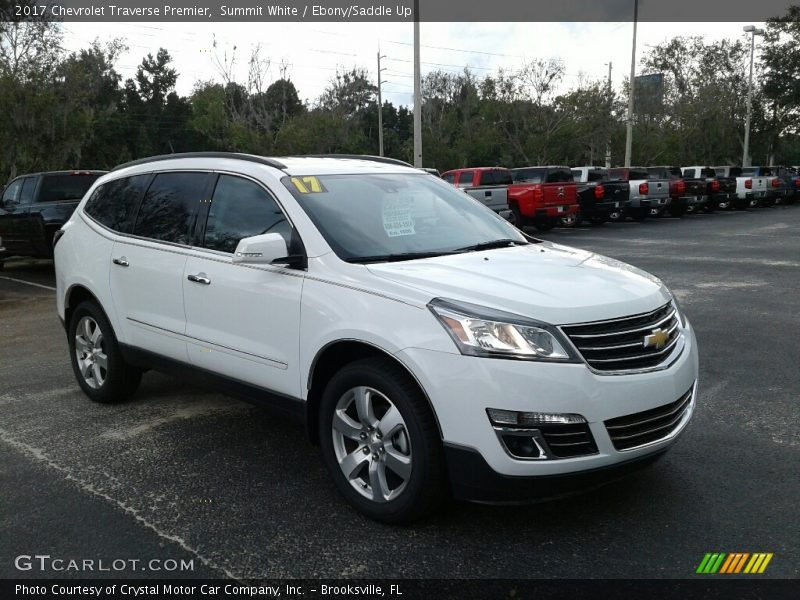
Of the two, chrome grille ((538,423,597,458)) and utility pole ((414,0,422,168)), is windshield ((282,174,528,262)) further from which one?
utility pole ((414,0,422,168))

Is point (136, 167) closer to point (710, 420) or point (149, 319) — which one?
point (149, 319)

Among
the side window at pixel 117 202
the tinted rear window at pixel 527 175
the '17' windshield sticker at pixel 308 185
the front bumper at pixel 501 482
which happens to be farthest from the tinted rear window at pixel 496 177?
the front bumper at pixel 501 482

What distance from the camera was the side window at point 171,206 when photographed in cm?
486

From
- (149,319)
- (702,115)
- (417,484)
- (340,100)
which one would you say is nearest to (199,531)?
(417,484)

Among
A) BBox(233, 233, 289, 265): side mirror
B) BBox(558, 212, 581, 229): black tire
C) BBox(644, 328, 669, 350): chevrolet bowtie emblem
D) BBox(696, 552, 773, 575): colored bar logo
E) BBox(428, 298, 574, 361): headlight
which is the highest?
BBox(233, 233, 289, 265): side mirror

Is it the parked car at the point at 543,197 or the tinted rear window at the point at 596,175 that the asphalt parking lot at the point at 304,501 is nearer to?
the parked car at the point at 543,197

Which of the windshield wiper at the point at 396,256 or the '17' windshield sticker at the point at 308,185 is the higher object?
the '17' windshield sticker at the point at 308,185

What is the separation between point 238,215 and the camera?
15.0 ft

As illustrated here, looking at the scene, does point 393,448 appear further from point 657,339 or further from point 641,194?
point 641,194

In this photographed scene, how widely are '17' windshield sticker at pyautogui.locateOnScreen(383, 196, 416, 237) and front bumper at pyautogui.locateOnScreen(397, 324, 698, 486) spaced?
1149 millimetres

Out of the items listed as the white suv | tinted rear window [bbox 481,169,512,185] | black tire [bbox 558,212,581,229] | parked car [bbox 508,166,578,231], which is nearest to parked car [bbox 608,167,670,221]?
black tire [bbox 558,212,581,229]

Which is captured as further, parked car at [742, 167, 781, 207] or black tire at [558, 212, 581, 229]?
parked car at [742, 167, 781, 207]

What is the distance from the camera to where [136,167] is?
18.5 ft

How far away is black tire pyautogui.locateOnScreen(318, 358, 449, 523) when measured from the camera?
339cm
